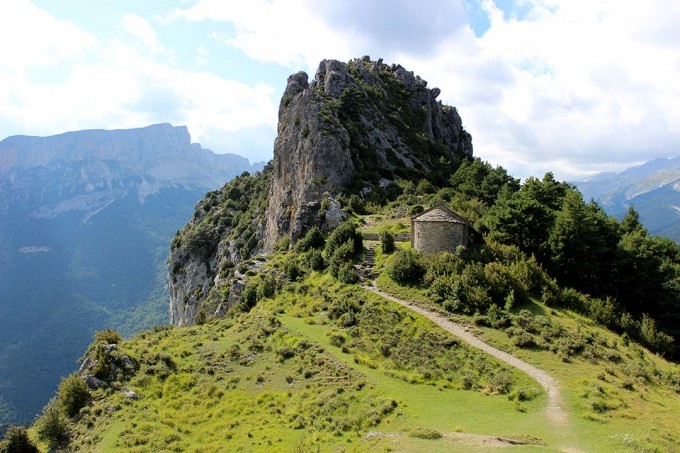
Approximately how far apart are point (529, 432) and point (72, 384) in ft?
85.6

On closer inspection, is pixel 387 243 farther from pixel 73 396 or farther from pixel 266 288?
pixel 73 396

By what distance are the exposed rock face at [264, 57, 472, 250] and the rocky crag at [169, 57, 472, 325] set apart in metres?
0.20

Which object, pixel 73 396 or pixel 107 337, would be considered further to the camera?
pixel 107 337

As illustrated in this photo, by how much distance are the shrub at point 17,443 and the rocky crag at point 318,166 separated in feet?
68.7

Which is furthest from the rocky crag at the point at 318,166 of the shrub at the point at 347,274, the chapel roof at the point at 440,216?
the chapel roof at the point at 440,216

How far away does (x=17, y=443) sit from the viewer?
24.2 metres

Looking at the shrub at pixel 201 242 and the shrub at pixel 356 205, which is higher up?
the shrub at pixel 356 205

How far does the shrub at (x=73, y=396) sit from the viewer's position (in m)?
26.7

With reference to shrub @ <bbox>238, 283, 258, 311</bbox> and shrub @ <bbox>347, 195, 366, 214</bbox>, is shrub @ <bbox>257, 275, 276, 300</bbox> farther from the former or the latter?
shrub @ <bbox>347, 195, 366, 214</bbox>

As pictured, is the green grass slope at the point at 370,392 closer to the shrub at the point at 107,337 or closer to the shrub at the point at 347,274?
the shrub at the point at 107,337

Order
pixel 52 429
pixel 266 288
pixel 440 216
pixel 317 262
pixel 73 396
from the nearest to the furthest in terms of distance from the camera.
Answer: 1. pixel 52 429
2. pixel 73 396
3. pixel 440 216
4. pixel 266 288
5. pixel 317 262

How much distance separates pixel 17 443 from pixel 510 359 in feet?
89.3

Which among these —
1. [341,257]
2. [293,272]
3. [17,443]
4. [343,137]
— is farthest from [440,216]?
[343,137]

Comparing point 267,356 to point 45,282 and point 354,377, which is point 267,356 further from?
point 45,282
